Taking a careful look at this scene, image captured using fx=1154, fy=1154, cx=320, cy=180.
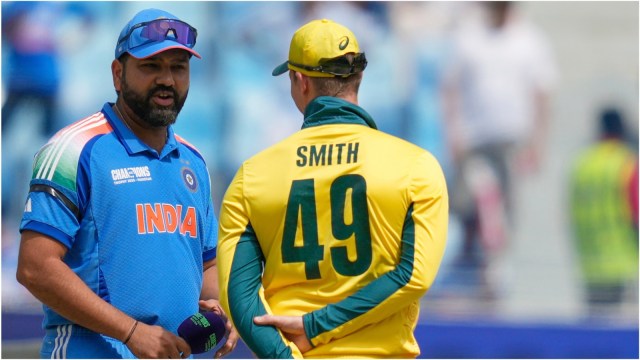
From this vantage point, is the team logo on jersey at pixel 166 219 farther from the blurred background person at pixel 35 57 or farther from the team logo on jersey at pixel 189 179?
the blurred background person at pixel 35 57

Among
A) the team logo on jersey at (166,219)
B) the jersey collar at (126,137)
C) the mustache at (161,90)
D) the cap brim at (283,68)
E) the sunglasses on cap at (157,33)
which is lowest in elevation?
the team logo on jersey at (166,219)

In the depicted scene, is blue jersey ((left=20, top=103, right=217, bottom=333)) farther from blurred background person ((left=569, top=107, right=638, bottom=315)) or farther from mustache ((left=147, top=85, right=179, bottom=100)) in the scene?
blurred background person ((left=569, top=107, right=638, bottom=315))

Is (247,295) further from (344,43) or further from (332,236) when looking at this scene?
(344,43)

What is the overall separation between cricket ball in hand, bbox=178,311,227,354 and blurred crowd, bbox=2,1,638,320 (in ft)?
20.3

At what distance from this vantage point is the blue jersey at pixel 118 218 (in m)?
3.41

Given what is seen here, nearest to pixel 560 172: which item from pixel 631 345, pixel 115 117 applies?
pixel 631 345

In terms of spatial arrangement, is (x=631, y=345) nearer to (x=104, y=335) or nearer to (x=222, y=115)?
(x=222, y=115)

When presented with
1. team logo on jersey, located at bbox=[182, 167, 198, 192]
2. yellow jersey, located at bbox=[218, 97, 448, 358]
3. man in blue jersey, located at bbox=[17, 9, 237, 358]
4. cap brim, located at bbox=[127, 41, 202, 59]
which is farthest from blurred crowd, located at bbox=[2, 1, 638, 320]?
yellow jersey, located at bbox=[218, 97, 448, 358]

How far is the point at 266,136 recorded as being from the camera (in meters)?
10.0

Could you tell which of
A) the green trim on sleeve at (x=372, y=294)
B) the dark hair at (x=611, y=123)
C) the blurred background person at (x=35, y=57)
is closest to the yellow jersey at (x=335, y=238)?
the green trim on sleeve at (x=372, y=294)

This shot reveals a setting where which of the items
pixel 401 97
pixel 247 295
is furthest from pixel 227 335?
pixel 401 97

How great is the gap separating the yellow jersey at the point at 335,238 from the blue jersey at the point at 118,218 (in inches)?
15.5

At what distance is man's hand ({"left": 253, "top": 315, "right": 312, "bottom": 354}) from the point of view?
3162 mm

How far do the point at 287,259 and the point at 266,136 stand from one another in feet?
22.5
